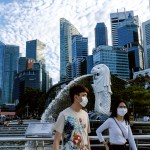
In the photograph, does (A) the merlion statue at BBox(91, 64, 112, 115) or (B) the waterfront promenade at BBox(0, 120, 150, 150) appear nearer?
(B) the waterfront promenade at BBox(0, 120, 150, 150)

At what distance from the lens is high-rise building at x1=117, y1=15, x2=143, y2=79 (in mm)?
150750

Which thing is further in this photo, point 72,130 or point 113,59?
point 113,59

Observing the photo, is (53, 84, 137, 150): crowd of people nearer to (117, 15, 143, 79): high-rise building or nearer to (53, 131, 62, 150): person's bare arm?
(53, 131, 62, 150): person's bare arm

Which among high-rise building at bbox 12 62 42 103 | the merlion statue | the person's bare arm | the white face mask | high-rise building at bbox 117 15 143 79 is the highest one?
high-rise building at bbox 117 15 143 79

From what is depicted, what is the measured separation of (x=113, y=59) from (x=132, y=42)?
3456 centimetres

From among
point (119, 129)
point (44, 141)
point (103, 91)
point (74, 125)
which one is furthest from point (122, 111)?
point (103, 91)

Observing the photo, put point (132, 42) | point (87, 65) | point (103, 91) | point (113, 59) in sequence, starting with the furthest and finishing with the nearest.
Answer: point (132, 42), point (87, 65), point (113, 59), point (103, 91)

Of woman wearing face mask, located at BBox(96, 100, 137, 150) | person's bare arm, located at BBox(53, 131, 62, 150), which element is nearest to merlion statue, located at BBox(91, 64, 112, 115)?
woman wearing face mask, located at BBox(96, 100, 137, 150)

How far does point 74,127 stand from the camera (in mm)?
4238

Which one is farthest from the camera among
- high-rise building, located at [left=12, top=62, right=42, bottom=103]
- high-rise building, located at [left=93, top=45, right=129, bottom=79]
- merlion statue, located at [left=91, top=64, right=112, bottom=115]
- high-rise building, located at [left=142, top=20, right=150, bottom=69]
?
high-rise building, located at [left=142, top=20, right=150, bottom=69]

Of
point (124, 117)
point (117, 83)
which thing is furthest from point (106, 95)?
point (117, 83)

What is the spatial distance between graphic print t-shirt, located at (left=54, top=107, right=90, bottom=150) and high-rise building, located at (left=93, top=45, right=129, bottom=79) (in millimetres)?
125137

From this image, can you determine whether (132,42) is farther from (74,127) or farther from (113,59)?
(74,127)

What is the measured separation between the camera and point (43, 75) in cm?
16338
